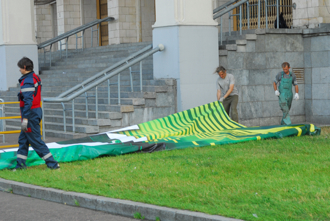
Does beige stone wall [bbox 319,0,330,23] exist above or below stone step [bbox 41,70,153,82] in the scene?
above

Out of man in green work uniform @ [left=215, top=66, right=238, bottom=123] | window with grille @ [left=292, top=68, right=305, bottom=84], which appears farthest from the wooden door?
man in green work uniform @ [left=215, top=66, right=238, bottom=123]

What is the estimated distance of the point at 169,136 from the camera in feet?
38.2

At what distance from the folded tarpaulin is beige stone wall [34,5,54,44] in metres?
19.9

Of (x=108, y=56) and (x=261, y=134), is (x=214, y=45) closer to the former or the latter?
(x=261, y=134)

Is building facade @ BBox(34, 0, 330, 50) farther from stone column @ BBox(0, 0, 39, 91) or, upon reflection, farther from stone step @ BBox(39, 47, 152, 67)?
stone column @ BBox(0, 0, 39, 91)

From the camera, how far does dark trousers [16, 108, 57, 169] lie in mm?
8438

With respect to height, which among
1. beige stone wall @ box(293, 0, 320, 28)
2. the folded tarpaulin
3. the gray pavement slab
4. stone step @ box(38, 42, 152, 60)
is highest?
beige stone wall @ box(293, 0, 320, 28)

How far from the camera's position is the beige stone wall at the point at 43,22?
1199 inches

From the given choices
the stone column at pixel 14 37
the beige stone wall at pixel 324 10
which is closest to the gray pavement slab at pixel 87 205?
the beige stone wall at pixel 324 10

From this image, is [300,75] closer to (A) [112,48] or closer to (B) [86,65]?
(B) [86,65]

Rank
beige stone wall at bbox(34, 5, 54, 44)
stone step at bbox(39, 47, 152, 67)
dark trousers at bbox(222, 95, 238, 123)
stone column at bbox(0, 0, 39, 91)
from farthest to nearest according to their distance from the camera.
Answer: beige stone wall at bbox(34, 5, 54, 44), stone column at bbox(0, 0, 39, 91), stone step at bbox(39, 47, 152, 67), dark trousers at bbox(222, 95, 238, 123)

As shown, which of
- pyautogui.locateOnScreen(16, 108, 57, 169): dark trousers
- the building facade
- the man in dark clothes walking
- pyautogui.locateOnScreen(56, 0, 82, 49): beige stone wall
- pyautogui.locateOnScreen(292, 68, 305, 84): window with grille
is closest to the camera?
the man in dark clothes walking

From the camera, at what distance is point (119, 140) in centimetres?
1094

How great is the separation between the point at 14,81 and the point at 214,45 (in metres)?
8.44
